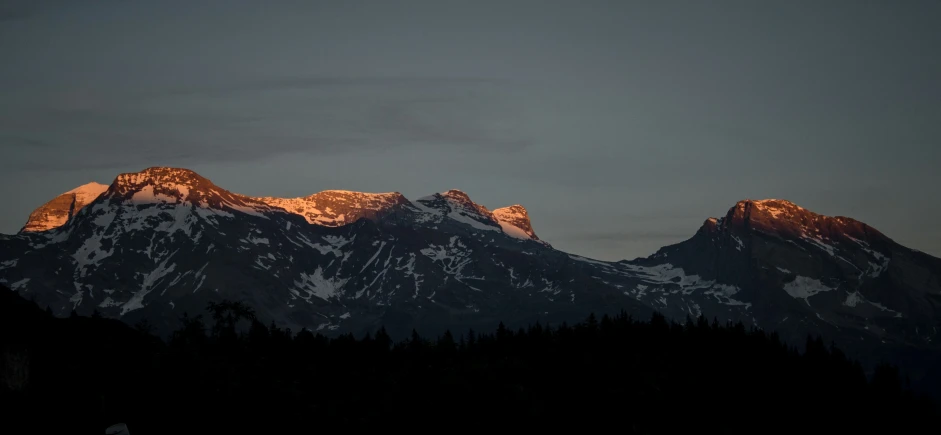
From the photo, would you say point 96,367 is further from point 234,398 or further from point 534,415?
point 534,415

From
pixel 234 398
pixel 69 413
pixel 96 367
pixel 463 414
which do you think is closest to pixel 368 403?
pixel 463 414

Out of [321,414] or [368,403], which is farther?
[368,403]

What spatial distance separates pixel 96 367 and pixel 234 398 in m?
17.4

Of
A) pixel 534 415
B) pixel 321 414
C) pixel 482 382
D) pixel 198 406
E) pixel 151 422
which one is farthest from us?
pixel 482 382

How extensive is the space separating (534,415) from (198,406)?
4909 cm

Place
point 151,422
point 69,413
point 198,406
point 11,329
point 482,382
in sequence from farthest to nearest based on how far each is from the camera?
point 482,382 → point 198,406 → point 151,422 → point 69,413 → point 11,329

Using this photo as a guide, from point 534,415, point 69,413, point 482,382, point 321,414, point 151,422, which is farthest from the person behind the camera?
point 482,382

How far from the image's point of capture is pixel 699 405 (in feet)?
643

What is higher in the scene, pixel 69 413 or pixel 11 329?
pixel 11 329

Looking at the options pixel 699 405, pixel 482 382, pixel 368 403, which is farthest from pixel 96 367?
pixel 699 405

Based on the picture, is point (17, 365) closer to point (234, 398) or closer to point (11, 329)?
Answer: point (11, 329)

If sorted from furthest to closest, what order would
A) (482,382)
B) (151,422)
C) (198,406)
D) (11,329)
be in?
(482,382) → (198,406) → (151,422) → (11,329)

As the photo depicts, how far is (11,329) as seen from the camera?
377ft

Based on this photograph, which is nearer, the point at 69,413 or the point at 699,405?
the point at 69,413
